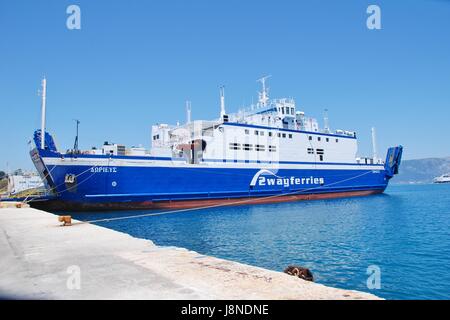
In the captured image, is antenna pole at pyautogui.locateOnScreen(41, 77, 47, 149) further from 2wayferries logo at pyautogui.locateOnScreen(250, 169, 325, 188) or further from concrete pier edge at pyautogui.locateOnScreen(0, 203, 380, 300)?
2wayferries logo at pyautogui.locateOnScreen(250, 169, 325, 188)

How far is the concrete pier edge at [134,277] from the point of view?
159 inches

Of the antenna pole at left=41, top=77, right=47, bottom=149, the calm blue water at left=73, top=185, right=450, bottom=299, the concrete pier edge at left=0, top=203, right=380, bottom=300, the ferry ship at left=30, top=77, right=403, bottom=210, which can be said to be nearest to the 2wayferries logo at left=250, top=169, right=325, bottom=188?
the ferry ship at left=30, top=77, right=403, bottom=210

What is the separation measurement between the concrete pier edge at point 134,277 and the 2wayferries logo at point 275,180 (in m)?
23.4

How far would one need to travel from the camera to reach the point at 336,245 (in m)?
11.8

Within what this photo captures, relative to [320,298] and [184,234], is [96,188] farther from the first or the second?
[320,298]

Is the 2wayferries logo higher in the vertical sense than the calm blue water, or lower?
higher

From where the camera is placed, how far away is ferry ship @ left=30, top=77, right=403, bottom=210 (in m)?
22.3

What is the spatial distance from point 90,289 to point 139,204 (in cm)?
2023

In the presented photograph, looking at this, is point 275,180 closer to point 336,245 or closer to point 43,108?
point 336,245

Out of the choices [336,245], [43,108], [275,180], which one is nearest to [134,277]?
[336,245]

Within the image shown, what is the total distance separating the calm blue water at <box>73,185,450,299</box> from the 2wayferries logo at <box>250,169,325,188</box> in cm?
1059

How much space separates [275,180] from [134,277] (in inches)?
1096

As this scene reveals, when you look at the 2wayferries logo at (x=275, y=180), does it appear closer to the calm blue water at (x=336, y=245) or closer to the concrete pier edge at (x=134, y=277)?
the calm blue water at (x=336, y=245)

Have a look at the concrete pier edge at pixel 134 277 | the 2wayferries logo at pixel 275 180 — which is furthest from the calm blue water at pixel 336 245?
the 2wayferries logo at pixel 275 180
